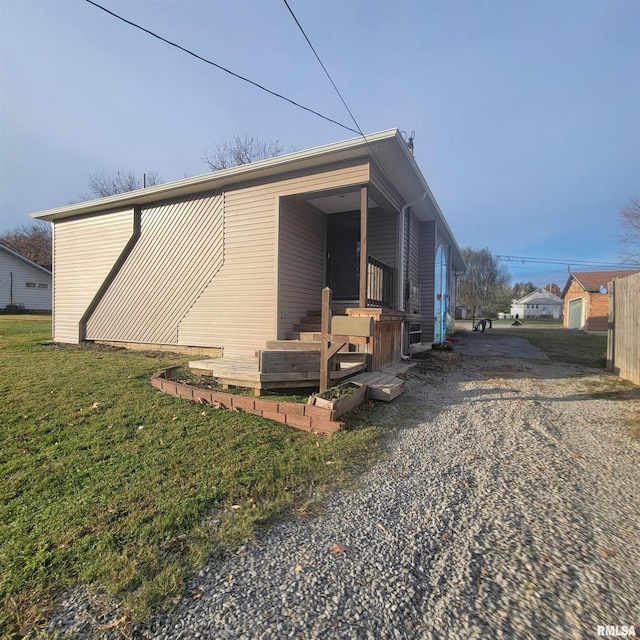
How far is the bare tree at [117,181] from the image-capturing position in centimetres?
2520

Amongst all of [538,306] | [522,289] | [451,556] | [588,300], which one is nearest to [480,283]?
[538,306]

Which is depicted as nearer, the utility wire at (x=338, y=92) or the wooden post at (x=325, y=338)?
the wooden post at (x=325, y=338)

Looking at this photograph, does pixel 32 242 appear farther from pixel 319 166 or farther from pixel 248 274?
pixel 319 166

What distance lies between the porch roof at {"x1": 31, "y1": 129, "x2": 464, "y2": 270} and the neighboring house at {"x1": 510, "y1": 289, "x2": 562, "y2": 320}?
5878cm

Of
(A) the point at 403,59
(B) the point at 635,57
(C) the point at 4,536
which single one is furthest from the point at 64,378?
(B) the point at 635,57

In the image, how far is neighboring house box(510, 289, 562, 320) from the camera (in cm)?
5916

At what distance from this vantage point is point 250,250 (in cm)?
701

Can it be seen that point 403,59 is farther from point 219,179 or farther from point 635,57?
point 635,57

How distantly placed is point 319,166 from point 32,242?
40293 mm

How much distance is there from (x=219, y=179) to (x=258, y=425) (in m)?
5.41

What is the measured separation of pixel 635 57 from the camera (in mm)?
8102

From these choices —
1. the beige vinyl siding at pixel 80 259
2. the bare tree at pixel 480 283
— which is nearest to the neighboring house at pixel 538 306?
the bare tree at pixel 480 283

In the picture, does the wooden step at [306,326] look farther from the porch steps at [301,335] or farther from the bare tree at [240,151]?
the bare tree at [240,151]

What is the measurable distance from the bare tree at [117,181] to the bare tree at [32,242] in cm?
1351
